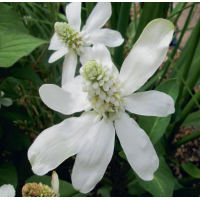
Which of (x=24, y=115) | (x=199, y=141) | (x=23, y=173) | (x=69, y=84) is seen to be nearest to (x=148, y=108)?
(x=69, y=84)

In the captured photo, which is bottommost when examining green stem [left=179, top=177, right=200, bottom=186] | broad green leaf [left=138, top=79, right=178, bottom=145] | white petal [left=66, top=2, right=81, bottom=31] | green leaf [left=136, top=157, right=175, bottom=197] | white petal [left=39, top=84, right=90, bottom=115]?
green stem [left=179, top=177, right=200, bottom=186]

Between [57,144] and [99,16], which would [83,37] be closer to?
[99,16]

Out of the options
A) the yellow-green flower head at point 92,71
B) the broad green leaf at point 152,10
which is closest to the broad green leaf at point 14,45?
the yellow-green flower head at point 92,71

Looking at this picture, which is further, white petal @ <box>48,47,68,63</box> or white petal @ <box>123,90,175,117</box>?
white petal @ <box>48,47,68,63</box>

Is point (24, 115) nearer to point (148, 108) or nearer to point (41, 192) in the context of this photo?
point (41, 192)

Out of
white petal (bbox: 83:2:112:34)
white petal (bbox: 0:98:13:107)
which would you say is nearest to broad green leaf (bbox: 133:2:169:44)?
white petal (bbox: 83:2:112:34)

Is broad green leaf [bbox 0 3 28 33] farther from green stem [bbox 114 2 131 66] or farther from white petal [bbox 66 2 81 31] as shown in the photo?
green stem [bbox 114 2 131 66]

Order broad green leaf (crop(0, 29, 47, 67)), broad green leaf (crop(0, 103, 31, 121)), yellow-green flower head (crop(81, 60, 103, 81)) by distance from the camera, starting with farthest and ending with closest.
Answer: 1. broad green leaf (crop(0, 103, 31, 121))
2. broad green leaf (crop(0, 29, 47, 67))
3. yellow-green flower head (crop(81, 60, 103, 81))
